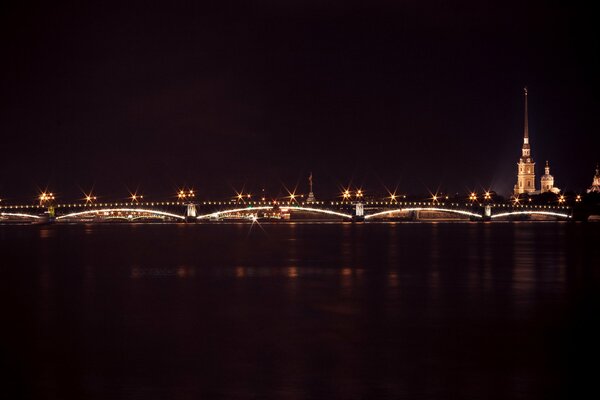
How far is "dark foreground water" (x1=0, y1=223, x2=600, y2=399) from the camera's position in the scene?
1200 cm

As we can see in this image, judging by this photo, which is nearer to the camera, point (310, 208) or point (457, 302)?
point (457, 302)

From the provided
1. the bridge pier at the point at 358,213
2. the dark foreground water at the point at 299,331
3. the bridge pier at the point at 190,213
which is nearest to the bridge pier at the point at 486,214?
the bridge pier at the point at 358,213

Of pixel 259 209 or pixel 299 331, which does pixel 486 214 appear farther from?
pixel 299 331

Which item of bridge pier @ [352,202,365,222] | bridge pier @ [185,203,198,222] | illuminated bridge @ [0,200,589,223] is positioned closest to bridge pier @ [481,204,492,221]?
illuminated bridge @ [0,200,589,223]

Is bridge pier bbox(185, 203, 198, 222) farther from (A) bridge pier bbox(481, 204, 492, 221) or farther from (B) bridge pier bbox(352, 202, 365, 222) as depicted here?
(A) bridge pier bbox(481, 204, 492, 221)

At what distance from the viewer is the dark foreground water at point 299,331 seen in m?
12.0

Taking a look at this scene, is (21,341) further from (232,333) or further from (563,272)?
(563,272)

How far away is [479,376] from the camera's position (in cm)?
1239

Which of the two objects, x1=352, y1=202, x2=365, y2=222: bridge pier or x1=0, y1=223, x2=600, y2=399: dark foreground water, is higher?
x1=352, y1=202, x2=365, y2=222: bridge pier

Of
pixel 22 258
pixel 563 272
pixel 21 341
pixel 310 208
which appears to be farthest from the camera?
pixel 310 208

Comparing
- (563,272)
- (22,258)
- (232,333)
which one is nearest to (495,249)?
(563,272)

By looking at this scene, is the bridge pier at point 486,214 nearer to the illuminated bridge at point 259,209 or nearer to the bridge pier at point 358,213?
the illuminated bridge at point 259,209

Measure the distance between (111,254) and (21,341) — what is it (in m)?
26.7

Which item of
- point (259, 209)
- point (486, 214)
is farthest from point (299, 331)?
point (486, 214)
